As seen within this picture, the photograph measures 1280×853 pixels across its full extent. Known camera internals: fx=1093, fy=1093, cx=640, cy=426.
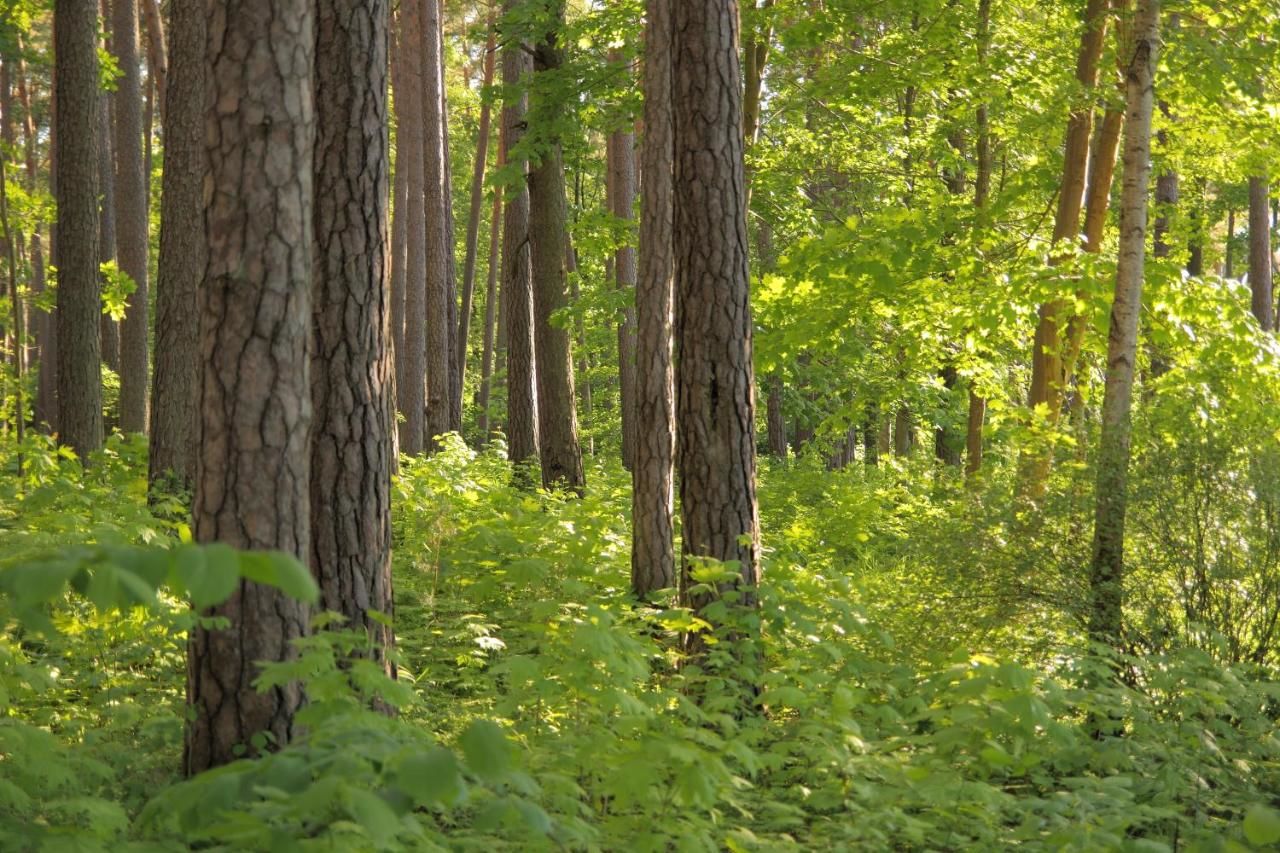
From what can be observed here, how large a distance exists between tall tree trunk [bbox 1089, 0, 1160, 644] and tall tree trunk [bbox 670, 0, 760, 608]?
7.39 ft

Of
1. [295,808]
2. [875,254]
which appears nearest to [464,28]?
[875,254]

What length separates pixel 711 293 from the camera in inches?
268

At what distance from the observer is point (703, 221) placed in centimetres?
683

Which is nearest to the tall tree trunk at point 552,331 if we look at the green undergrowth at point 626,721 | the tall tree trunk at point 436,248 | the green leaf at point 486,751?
the green undergrowth at point 626,721

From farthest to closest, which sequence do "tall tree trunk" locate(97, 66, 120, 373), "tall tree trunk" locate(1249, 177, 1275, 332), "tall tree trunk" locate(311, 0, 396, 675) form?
"tall tree trunk" locate(1249, 177, 1275, 332) < "tall tree trunk" locate(97, 66, 120, 373) < "tall tree trunk" locate(311, 0, 396, 675)

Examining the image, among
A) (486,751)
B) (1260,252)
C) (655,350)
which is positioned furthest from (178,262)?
(1260,252)

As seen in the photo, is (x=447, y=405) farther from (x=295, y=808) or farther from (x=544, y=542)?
(x=295, y=808)

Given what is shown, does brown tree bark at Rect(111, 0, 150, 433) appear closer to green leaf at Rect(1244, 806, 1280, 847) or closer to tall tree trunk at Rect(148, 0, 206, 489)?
tall tree trunk at Rect(148, 0, 206, 489)

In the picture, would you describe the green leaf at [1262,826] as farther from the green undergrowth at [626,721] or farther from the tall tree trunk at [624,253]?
the tall tree trunk at [624,253]

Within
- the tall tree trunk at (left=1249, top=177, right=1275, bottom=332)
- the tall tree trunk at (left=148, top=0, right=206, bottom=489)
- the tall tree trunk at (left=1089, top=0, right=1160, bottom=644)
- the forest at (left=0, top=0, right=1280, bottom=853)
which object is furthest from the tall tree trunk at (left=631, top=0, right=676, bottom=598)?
the tall tree trunk at (left=1249, top=177, right=1275, bottom=332)

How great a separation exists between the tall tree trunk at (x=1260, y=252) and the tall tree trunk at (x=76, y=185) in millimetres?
20329

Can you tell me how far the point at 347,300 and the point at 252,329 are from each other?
40.2 inches

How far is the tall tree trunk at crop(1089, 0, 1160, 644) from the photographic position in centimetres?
696

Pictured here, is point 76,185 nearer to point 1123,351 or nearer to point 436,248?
point 436,248
